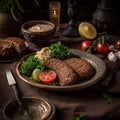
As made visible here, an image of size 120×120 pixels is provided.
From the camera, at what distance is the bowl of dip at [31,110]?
104cm

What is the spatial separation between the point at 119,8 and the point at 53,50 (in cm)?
82

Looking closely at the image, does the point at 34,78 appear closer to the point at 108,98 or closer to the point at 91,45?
the point at 108,98

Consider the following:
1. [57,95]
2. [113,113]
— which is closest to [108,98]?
[113,113]

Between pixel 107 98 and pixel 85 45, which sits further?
pixel 85 45

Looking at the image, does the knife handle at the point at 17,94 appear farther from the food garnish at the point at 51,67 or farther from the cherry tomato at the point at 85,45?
the cherry tomato at the point at 85,45

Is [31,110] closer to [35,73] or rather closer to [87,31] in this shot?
[35,73]

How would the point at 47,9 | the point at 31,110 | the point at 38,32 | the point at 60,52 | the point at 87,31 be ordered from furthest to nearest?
1. the point at 47,9
2. the point at 87,31
3. the point at 38,32
4. the point at 60,52
5. the point at 31,110

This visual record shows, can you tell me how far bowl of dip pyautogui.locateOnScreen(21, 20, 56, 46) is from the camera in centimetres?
155

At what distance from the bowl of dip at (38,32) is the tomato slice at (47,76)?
0.34 meters

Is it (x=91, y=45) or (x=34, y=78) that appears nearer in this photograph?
(x=34, y=78)

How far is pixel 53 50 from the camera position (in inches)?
54.4

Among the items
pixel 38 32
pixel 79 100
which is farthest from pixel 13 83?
pixel 38 32

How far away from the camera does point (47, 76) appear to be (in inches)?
48.4

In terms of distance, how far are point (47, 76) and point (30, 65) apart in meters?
0.09
